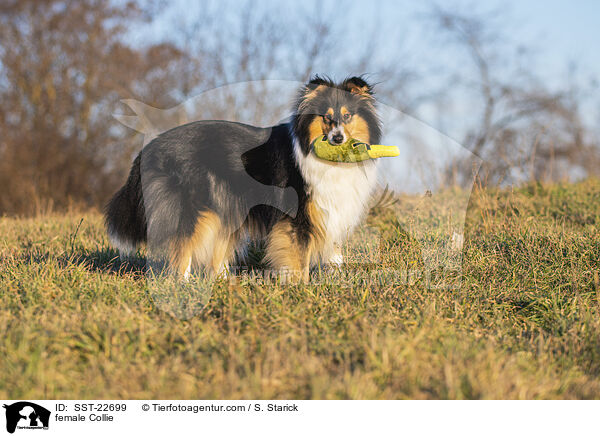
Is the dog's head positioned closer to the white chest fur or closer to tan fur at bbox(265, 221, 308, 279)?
the white chest fur

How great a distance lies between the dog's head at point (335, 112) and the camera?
4125 millimetres

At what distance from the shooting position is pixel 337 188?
4188 millimetres

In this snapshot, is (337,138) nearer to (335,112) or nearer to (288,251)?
(335,112)

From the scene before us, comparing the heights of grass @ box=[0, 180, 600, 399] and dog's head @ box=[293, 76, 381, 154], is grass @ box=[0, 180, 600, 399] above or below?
below

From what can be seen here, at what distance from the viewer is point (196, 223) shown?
4039 millimetres

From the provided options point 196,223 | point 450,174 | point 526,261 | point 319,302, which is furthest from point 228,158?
point 450,174

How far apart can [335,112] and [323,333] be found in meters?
1.96

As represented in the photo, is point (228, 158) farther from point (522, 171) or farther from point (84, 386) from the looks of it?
point (522, 171)

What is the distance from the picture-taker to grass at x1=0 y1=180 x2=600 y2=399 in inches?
97.0

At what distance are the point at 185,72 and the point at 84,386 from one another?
11.9m

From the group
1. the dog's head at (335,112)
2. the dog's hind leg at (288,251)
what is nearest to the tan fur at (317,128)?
the dog's head at (335,112)
